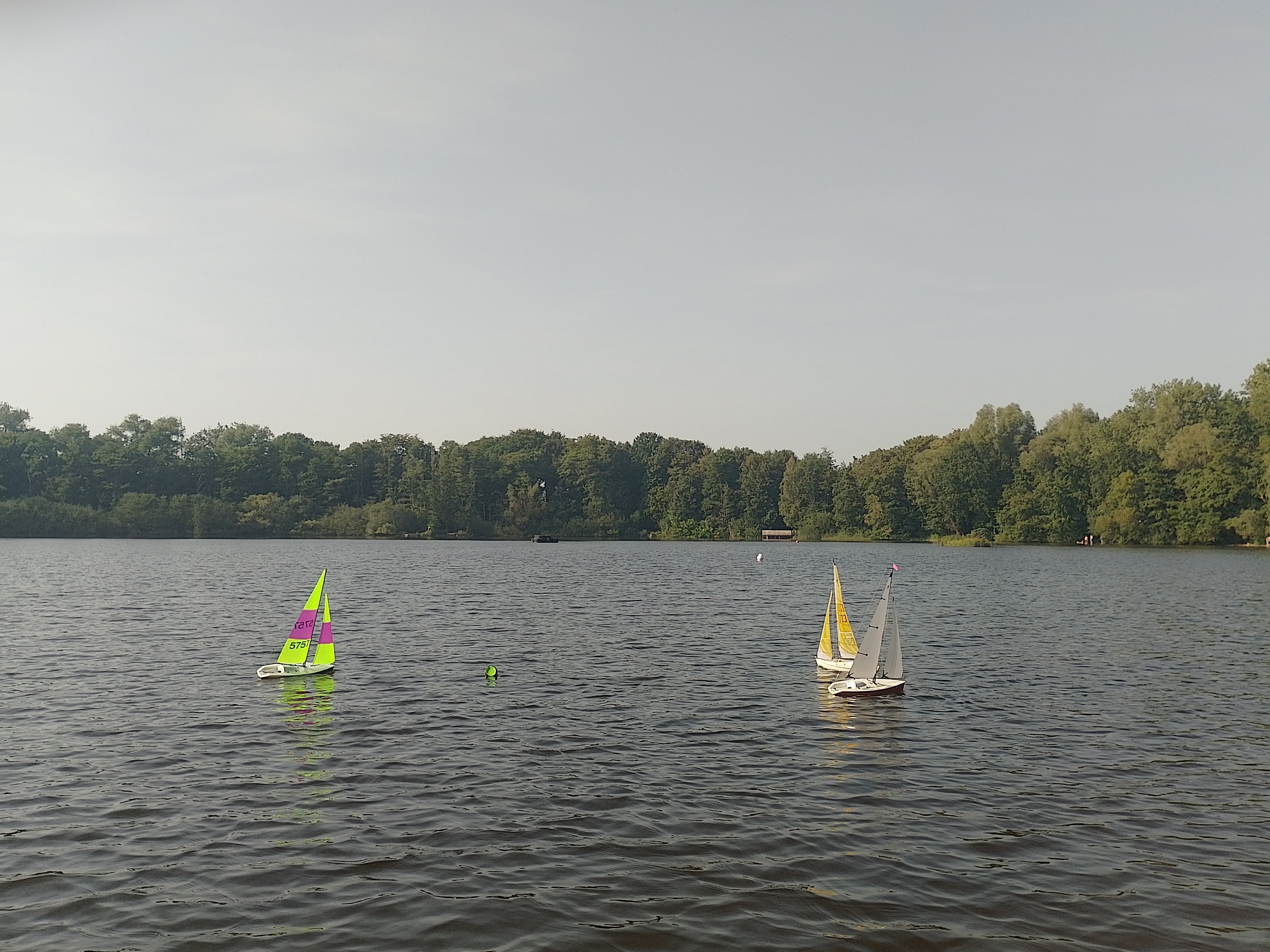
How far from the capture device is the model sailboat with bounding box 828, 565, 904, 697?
29734 mm

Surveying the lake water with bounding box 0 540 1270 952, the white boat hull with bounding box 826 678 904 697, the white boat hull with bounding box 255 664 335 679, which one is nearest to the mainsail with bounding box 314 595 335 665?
the white boat hull with bounding box 255 664 335 679

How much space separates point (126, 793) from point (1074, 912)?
1838cm

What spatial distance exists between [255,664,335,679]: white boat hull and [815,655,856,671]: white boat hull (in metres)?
18.8

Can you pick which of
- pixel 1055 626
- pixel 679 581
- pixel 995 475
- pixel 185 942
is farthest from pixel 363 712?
pixel 995 475

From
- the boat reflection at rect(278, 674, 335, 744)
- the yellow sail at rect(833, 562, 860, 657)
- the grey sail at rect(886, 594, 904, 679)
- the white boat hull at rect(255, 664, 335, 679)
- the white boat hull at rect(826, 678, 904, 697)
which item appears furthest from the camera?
the yellow sail at rect(833, 562, 860, 657)

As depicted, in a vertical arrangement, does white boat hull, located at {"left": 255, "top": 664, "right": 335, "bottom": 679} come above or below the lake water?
above

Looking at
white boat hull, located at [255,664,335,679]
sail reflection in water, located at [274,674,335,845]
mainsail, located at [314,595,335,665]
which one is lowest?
sail reflection in water, located at [274,674,335,845]

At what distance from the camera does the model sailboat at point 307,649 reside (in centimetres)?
3241

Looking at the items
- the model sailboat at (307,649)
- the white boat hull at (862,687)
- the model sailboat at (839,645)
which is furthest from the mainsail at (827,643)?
the model sailboat at (307,649)

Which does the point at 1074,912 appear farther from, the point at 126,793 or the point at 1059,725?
the point at 126,793

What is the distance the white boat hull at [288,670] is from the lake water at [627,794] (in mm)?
751

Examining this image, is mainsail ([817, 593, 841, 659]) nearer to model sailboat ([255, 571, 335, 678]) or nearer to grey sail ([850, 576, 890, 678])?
grey sail ([850, 576, 890, 678])

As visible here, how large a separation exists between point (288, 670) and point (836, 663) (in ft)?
65.8

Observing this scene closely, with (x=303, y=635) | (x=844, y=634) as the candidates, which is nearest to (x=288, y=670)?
(x=303, y=635)
